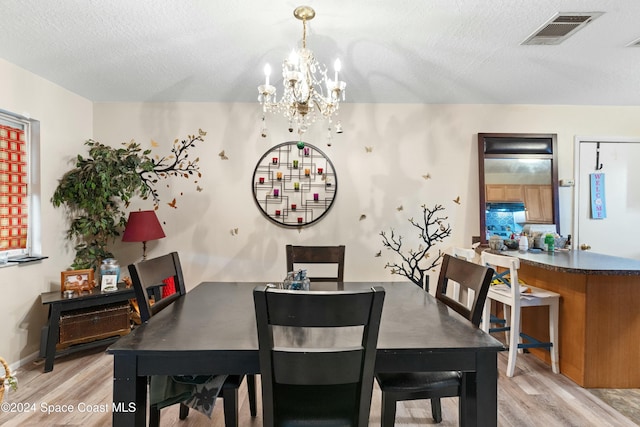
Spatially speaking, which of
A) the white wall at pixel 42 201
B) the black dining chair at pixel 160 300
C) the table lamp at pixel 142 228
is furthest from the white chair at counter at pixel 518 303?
the white wall at pixel 42 201

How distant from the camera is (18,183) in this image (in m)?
2.90

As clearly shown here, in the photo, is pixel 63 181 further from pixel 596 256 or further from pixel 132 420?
pixel 596 256

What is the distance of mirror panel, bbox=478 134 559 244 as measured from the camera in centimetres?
373

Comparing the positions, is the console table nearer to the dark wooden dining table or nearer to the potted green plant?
the potted green plant

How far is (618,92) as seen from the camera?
11.1 ft

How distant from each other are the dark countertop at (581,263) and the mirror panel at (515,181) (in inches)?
23.3

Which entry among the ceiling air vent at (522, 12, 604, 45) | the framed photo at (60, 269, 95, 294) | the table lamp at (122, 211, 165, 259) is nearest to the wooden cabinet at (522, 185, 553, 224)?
the ceiling air vent at (522, 12, 604, 45)

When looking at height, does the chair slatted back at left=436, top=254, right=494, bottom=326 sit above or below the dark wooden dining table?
above

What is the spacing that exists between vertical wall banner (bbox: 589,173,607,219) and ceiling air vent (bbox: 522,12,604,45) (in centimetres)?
205

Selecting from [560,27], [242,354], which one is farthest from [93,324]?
[560,27]

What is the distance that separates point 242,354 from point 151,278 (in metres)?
0.78

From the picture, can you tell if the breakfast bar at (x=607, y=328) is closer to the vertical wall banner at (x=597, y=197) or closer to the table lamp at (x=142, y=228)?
the vertical wall banner at (x=597, y=197)

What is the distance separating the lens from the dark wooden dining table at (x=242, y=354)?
118cm

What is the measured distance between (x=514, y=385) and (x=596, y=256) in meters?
1.35
